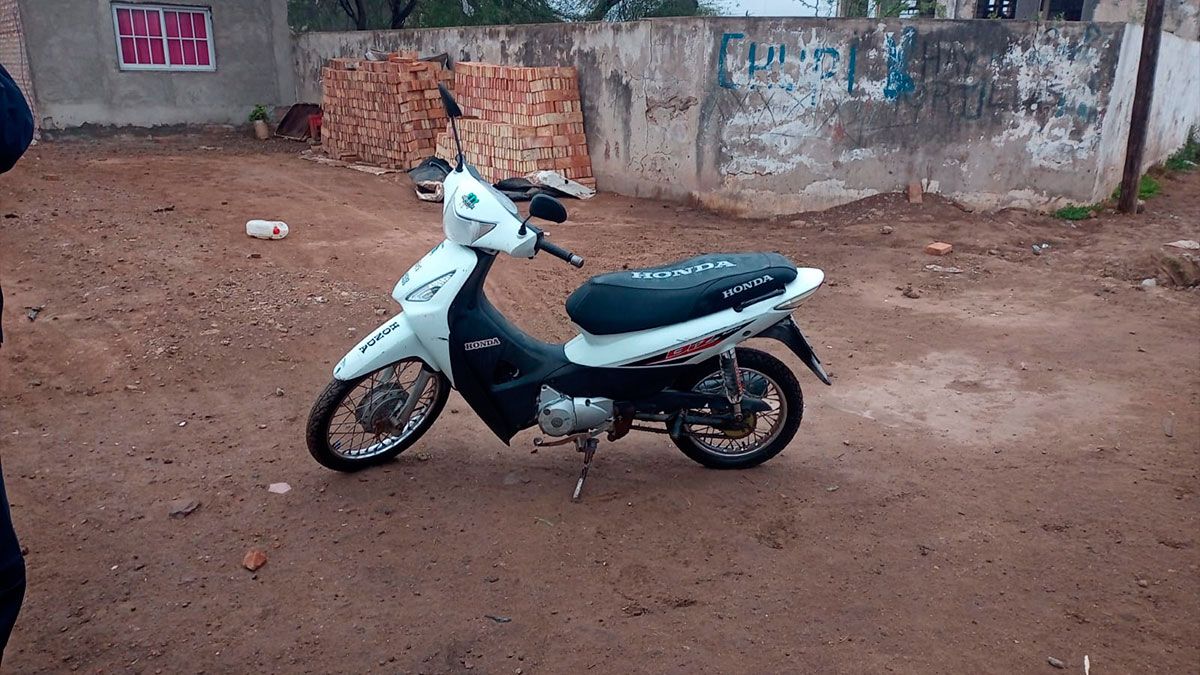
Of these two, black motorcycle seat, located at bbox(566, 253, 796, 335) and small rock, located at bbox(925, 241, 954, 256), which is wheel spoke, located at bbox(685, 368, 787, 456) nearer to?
black motorcycle seat, located at bbox(566, 253, 796, 335)

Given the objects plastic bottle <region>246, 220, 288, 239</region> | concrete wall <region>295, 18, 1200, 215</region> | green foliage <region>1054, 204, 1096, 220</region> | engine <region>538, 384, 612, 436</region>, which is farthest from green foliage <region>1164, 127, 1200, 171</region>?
engine <region>538, 384, 612, 436</region>

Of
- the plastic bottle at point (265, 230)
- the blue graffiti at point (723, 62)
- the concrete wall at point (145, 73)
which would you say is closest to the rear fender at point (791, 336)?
the plastic bottle at point (265, 230)

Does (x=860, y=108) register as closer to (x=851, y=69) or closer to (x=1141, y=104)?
(x=851, y=69)

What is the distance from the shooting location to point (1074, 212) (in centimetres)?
869

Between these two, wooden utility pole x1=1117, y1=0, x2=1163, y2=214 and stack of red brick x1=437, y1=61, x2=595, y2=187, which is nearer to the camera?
wooden utility pole x1=1117, y1=0, x2=1163, y2=214

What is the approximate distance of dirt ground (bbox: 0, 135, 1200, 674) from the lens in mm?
2686

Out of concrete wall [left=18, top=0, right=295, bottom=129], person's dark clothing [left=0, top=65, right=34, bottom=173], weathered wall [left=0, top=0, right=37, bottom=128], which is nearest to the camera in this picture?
person's dark clothing [left=0, top=65, right=34, bottom=173]

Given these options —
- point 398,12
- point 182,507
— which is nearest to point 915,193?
point 182,507

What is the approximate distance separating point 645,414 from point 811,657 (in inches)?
51.2

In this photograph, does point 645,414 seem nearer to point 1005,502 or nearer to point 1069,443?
point 1005,502

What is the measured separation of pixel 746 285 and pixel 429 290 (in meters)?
1.26

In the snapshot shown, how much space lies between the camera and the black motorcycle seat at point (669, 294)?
338 centimetres

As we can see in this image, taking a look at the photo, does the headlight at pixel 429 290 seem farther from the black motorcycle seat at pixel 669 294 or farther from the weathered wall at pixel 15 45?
the weathered wall at pixel 15 45

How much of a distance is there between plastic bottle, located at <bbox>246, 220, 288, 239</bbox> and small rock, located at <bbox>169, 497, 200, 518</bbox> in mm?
4415
